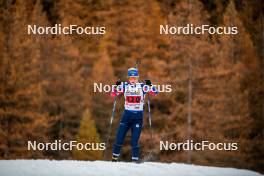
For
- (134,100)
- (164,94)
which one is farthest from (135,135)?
(164,94)

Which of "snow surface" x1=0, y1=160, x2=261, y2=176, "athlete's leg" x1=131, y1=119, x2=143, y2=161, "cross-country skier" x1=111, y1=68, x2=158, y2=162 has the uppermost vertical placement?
"cross-country skier" x1=111, y1=68, x2=158, y2=162

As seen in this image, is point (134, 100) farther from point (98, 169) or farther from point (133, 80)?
point (98, 169)

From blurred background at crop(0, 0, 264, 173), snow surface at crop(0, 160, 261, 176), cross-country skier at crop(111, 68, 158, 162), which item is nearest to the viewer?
snow surface at crop(0, 160, 261, 176)

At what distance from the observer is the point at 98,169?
9.47 metres

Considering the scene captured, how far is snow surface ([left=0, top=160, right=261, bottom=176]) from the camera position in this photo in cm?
911

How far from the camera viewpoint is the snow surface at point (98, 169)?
29.9 ft

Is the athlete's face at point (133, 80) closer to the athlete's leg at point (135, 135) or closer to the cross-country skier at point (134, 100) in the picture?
the cross-country skier at point (134, 100)

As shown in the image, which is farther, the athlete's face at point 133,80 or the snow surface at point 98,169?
the athlete's face at point 133,80

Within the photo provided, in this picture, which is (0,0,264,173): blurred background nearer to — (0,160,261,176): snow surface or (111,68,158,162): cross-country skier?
(111,68,158,162): cross-country skier

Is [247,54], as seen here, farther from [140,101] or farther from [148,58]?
[140,101]

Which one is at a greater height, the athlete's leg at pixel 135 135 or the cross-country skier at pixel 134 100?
the cross-country skier at pixel 134 100

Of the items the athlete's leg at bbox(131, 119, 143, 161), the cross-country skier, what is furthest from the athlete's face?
the athlete's leg at bbox(131, 119, 143, 161)

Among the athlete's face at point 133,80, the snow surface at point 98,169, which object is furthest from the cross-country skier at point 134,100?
the snow surface at point 98,169

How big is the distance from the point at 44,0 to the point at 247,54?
128 feet
